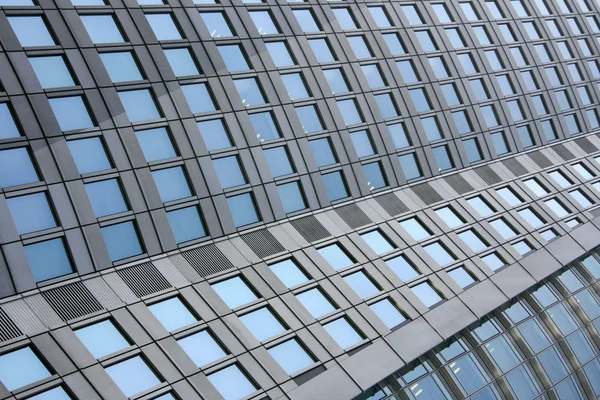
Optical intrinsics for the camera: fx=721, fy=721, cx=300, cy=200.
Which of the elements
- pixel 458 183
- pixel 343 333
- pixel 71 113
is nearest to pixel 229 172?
pixel 71 113

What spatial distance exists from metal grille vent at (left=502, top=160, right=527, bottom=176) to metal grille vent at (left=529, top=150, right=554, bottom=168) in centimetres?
182

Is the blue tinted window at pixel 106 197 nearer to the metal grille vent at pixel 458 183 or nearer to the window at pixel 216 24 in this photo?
the window at pixel 216 24

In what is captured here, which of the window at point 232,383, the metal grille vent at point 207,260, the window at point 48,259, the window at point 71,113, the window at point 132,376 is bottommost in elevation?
the window at point 232,383

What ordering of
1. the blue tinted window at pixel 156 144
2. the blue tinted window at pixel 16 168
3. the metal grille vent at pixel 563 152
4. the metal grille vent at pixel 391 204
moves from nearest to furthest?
1. the blue tinted window at pixel 16 168
2. the blue tinted window at pixel 156 144
3. the metal grille vent at pixel 391 204
4. the metal grille vent at pixel 563 152

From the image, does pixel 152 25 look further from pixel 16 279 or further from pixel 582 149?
pixel 582 149

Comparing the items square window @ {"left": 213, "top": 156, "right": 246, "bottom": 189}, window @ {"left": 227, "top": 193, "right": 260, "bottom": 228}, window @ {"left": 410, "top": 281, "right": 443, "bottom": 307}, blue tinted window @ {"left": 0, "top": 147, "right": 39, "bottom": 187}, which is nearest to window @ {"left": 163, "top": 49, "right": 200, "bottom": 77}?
square window @ {"left": 213, "top": 156, "right": 246, "bottom": 189}

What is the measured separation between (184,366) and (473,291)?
16722 mm

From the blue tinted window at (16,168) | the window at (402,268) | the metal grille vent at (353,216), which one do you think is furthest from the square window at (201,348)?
the metal grille vent at (353,216)

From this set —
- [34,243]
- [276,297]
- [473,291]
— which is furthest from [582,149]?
[34,243]

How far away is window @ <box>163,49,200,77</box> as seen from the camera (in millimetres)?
35938

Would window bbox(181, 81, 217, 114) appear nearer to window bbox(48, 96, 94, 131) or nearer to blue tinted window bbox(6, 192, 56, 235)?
window bbox(48, 96, 94, 131)

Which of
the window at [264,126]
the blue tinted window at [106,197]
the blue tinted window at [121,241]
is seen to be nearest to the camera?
the blue tinted window at [121,241]

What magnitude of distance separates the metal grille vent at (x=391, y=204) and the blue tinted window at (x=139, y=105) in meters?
13.5

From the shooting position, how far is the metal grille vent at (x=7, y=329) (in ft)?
83.4
